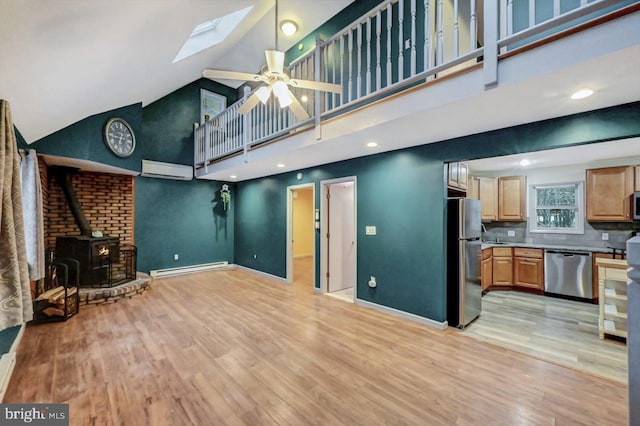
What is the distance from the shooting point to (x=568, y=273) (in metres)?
4.34

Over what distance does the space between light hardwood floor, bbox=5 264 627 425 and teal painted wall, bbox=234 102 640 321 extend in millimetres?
522

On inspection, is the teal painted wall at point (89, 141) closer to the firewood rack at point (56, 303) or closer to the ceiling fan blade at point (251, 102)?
the firewood rack at point (56, 303)

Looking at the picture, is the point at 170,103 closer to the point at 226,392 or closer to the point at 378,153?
the point at 378,153

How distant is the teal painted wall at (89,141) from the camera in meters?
3.70

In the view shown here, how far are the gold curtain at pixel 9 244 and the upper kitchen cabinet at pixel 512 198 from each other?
20.9 feet

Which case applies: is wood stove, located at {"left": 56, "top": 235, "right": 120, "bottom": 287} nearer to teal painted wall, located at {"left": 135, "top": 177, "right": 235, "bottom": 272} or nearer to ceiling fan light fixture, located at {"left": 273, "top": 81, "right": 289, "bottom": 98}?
teal painted wall, located at {"left": 135, "top": 177, "right": 235, "bottom": 272}

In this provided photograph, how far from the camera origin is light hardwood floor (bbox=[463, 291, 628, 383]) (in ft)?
8.34

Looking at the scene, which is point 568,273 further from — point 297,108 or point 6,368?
point 6,368

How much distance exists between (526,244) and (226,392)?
17.8ft

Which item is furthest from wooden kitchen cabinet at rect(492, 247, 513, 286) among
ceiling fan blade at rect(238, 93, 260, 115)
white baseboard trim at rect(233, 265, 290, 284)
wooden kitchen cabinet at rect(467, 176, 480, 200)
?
ceiling fan blade at rect(238, 93, 260, 115)

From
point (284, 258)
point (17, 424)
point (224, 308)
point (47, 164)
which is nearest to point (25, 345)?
point (17, 424)

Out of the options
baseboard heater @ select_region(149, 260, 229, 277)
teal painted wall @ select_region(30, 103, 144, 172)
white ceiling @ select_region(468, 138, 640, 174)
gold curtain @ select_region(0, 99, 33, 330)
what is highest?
teal painted wall @ select_region(30, 103, 144, 172)

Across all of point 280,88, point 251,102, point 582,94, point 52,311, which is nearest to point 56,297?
point 52,311

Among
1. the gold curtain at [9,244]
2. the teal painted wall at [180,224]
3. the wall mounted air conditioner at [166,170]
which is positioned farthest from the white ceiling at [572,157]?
the wall mounted air conditioner at [166,170]
